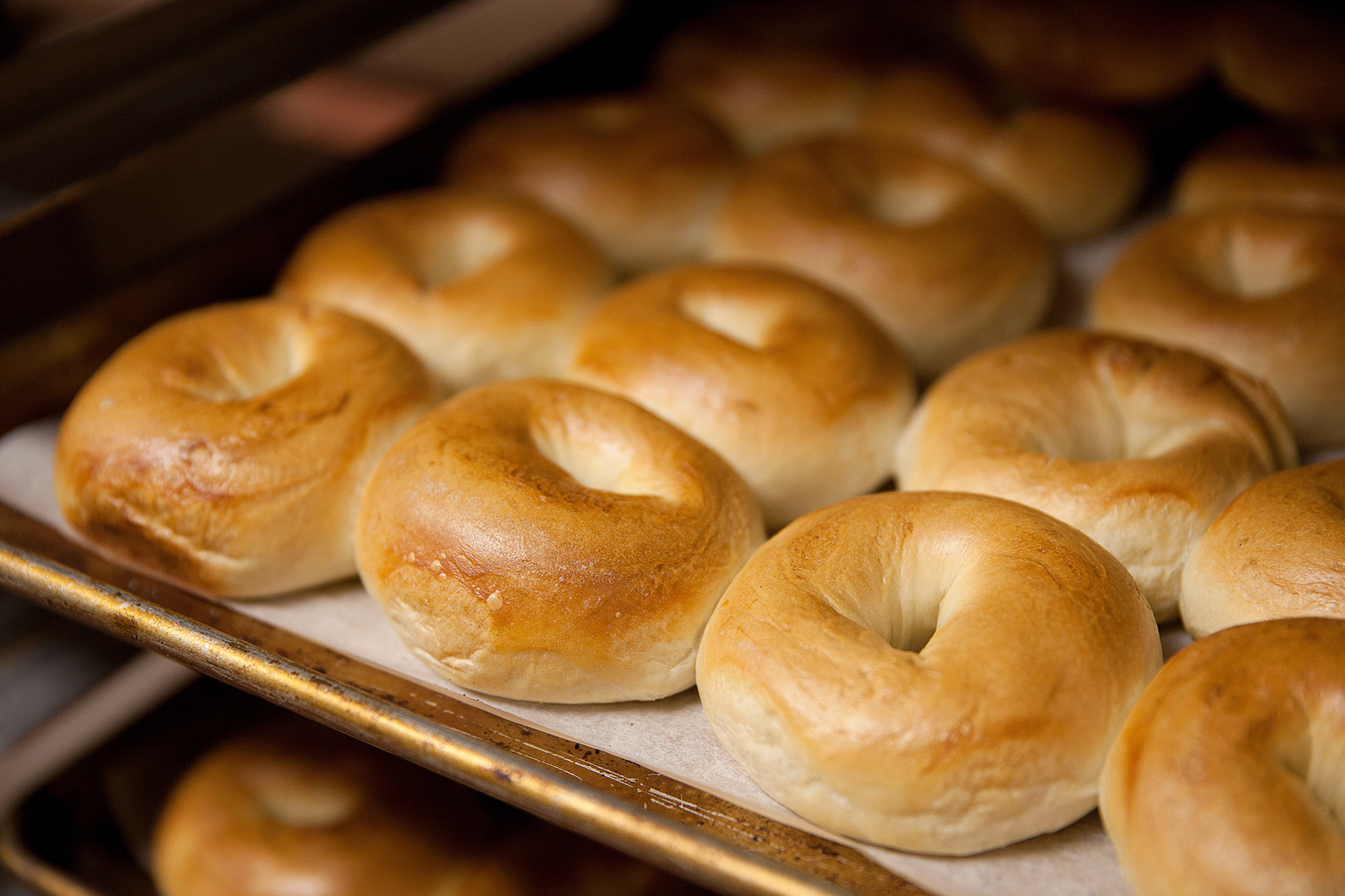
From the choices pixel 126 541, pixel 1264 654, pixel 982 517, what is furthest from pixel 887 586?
pixel 126 541

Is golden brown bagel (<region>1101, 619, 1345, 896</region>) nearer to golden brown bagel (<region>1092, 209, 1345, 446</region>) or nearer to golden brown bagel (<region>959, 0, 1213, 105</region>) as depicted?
golden brown bagel (<region>1092, 209, 1345, 446</region>)

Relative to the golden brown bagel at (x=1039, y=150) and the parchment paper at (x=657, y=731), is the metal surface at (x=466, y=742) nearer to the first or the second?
the parchment paper at (x=657, y=731)

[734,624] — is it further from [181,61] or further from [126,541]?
[181,61]

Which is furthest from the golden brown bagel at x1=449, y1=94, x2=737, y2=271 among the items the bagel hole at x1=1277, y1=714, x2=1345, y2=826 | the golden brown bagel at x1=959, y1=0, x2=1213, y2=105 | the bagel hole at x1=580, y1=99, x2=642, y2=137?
the bagel hole at x1=1277, y1=714, x2=1345, y2=826

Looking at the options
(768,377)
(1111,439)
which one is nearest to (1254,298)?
(1111,439)

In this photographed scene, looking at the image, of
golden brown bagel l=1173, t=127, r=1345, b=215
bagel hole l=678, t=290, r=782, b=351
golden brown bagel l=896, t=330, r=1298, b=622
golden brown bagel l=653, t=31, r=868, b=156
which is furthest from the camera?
golden brown bagel l=653, t=31, r=868, b=156

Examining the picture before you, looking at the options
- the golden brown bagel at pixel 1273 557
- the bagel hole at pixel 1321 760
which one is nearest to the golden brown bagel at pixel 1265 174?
the golden brown bagel at pixel 1273 557

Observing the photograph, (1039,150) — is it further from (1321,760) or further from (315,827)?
(315,827)
